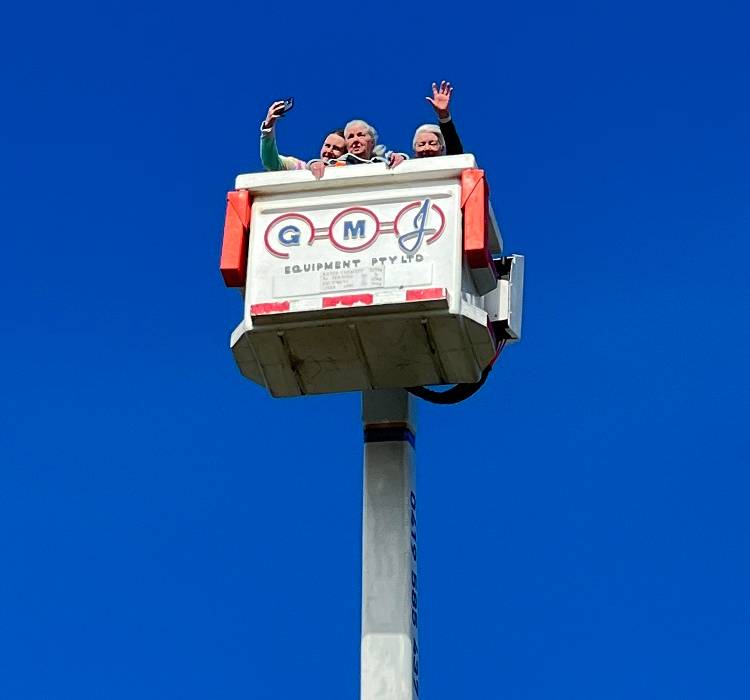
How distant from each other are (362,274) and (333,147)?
2297mm

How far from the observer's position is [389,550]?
21.6 metres

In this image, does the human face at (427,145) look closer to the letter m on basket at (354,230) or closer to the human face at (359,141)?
the human face at (359,141)

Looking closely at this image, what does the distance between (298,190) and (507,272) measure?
8.45ft

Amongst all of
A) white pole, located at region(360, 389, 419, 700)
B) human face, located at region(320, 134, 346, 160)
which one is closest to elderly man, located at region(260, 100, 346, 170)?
human face, located at region(320, 134, 346, 160)

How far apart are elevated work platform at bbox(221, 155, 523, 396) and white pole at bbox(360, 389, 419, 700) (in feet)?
3.41

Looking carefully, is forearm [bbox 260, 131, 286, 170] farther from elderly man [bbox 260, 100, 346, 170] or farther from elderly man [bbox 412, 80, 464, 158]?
elderly man [bbox 412, 80, 464, 158]

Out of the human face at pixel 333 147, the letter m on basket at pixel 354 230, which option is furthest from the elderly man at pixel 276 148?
the letter m on basket at pixel 354 230

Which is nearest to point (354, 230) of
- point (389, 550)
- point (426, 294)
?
point (426, 294)

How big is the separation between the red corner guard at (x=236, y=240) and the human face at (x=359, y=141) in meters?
1.48

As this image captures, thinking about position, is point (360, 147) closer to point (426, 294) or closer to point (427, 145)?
point (427, 145)

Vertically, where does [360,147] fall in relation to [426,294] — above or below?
above

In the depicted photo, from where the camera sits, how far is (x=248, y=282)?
2053 centimetres

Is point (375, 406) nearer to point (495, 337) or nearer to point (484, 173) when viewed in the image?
point (495, 337)

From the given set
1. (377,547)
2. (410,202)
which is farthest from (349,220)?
(377,547)
